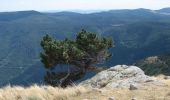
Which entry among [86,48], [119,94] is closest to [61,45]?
[86,48]

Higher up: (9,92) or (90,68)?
(9,92)

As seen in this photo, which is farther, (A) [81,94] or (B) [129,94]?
(A) [81,94]

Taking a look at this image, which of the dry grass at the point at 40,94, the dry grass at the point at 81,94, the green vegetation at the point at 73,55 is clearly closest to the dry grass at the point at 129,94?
the dry grass at the point at 81,94

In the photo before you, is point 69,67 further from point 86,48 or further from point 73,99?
point 73,99

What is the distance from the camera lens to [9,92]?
1580 cm

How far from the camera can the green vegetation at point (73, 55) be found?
41344 millimetres

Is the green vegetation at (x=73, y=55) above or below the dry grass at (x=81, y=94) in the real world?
below

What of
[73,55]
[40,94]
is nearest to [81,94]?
[40,94]

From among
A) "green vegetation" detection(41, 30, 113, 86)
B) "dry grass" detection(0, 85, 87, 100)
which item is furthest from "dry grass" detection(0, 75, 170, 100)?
"green vegetation" detection(41, 30, 113, 86)

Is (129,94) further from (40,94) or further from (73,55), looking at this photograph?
(73,55)

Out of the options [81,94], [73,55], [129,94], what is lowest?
[73,55]

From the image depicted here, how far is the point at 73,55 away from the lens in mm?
42281

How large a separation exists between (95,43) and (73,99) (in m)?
31.6

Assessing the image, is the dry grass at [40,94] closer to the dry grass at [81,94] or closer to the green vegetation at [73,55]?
the dry grass at [81,94]
